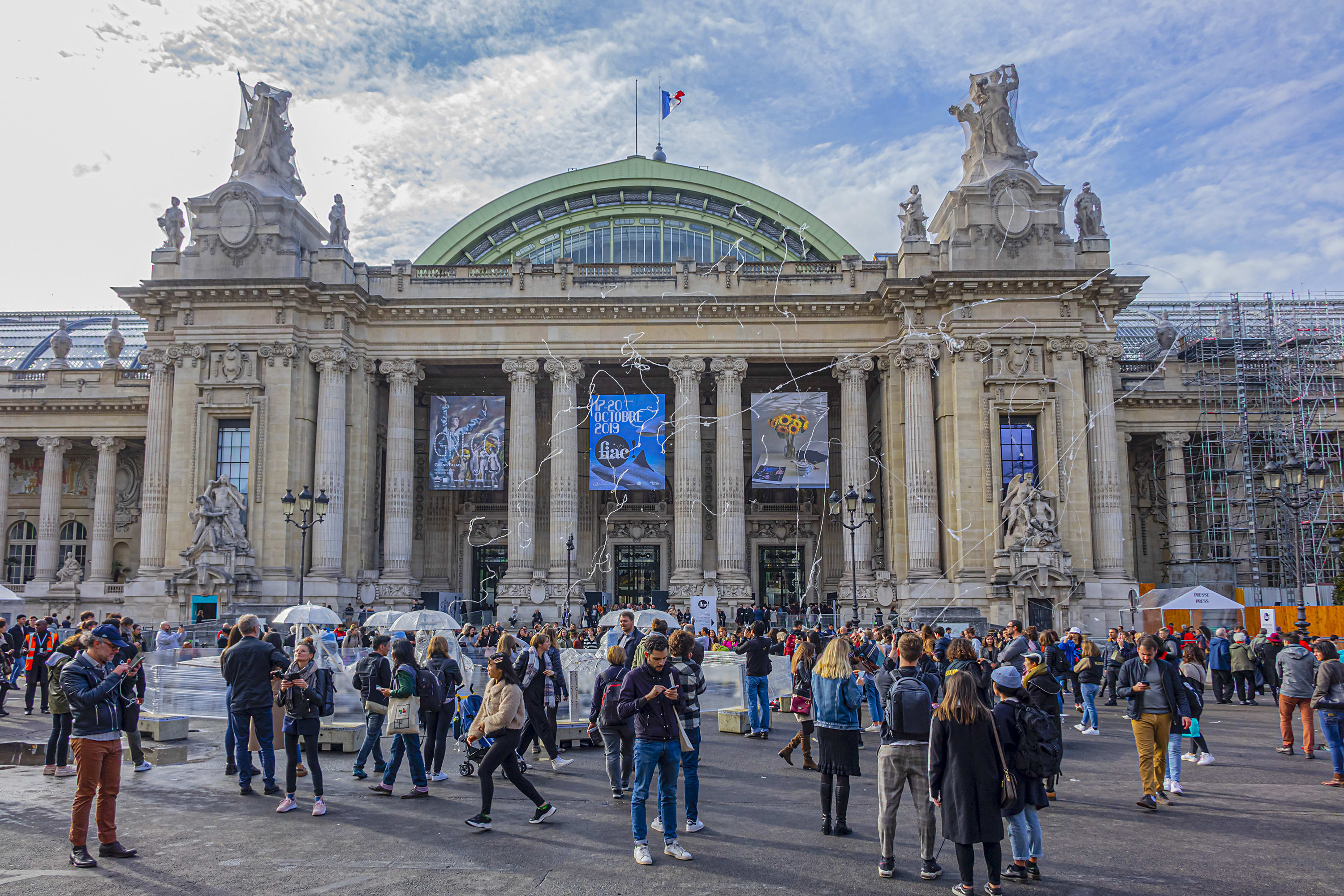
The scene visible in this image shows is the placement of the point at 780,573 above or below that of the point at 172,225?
below

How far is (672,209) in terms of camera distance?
50.0m

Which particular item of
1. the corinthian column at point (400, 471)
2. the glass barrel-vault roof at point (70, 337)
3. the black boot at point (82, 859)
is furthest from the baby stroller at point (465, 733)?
the glass barrel-vault roof at point (70, 337)

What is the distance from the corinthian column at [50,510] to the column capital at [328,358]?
1764 centimetres

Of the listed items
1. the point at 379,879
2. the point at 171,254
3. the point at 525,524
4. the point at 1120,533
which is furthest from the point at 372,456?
the point at 379,879

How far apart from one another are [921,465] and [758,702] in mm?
21674

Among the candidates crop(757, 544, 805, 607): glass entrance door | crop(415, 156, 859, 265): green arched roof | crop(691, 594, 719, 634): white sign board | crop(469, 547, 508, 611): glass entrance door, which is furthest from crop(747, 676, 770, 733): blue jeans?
crop(415, 156, 859, 265): green arched roof

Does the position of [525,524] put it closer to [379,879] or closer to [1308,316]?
[379,879]

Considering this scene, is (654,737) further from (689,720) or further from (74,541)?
(74,541)

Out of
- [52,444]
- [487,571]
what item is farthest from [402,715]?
[52,444]

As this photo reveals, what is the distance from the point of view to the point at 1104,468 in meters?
36.2

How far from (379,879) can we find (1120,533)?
3325 centimetres

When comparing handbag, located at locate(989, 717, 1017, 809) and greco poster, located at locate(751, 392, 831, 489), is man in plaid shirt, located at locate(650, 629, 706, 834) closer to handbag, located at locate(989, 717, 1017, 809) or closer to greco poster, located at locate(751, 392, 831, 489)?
handbag, located at locate(989, 717, 1017, 809)

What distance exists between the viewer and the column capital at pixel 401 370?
3922 cm

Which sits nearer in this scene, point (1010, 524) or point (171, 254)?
point (1010, 524)
